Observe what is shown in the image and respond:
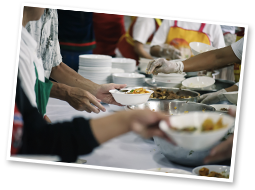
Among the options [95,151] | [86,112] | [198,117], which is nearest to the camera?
[198,117]

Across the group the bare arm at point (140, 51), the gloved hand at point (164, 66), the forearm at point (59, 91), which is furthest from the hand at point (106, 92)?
the bare arm at point (140, 51)

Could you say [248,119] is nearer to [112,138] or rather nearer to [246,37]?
[246,37]

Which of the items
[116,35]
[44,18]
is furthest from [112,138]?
[116,35]

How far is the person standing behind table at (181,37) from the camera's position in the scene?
1.33 m

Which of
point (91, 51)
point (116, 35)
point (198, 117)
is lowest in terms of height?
point (198, 117)

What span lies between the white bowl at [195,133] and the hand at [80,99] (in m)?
0.46

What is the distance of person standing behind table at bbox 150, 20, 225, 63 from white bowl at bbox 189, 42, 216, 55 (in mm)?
23

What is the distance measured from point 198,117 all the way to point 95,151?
1.51ft

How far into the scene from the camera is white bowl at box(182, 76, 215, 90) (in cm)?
171

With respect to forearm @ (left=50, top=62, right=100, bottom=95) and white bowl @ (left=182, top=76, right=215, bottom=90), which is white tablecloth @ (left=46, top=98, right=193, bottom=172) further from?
white bowl @ (left=182, top=76, right=215, bottom=90)

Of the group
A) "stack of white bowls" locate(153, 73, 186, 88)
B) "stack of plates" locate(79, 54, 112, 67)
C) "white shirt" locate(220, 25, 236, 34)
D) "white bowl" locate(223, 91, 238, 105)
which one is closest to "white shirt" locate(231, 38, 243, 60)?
"white shirt" locate(220, 25, 236, 34)

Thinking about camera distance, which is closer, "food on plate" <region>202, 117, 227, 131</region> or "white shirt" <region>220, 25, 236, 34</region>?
"food on plate" <region>202, 117, 227, 131</region>

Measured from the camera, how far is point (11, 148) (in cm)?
118

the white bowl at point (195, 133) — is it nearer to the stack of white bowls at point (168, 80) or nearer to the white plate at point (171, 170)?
the white plate at point (171, 170)
